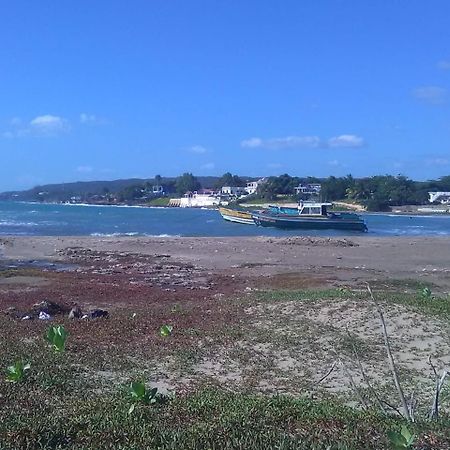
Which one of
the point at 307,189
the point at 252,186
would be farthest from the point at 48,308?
the point at 252,186

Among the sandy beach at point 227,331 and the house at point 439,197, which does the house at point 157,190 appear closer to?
the house at point 439,197

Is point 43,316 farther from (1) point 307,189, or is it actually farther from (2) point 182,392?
(1) point 307,189

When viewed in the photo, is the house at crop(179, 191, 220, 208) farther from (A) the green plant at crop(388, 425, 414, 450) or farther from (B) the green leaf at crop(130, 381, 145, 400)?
(A) the green plant at crop(388, 425, 414, 450)

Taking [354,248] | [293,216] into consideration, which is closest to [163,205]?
[293,216]

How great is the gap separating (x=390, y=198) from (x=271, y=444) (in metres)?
130

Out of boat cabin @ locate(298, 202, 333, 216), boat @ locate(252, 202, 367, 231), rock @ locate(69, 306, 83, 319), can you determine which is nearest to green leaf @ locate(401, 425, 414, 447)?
rock @ locate(69, 306, 83, 319)

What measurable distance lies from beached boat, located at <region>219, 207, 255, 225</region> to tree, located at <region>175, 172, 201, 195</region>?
102 metres

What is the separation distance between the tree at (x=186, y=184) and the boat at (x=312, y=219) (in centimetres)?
11230

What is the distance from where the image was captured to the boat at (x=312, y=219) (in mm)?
60750

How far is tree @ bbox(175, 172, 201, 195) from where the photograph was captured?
181 metres

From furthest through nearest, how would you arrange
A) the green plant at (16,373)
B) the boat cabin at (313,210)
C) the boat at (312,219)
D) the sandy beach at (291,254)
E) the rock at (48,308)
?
the boat cabin at (313,210) → the boat at (312,219) → the sandy beach at (291,254) → the rock at (48,308) → the green plant at (16,373)

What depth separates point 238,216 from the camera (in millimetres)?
70375

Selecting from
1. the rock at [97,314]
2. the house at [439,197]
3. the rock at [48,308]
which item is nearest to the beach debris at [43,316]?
the rock at [48,308]

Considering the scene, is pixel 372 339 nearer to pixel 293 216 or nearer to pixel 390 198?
pixel 293 216
